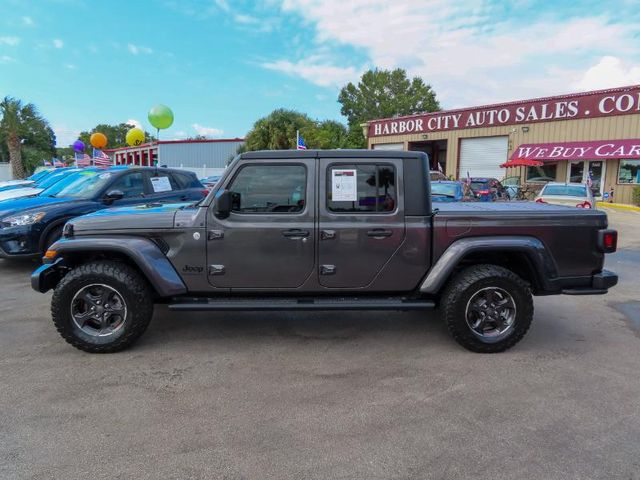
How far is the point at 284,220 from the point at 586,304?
429 cm

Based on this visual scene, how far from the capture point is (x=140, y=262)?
400 centimetres

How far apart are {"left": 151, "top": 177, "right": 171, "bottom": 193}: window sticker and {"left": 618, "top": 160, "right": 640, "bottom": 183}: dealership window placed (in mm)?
23040

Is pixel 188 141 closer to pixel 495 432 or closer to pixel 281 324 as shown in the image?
pixel 281 324

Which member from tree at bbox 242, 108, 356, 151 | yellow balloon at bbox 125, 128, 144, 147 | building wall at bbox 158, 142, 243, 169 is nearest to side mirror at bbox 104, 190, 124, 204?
yellow balloon at bbox 125, 128, 144, 147

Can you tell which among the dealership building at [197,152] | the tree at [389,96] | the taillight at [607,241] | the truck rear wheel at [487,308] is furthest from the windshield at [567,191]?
the tree at [389,96]

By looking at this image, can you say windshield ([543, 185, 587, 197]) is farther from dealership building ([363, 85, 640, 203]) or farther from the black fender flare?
the black fender flare

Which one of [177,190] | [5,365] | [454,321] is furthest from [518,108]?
[5,365]

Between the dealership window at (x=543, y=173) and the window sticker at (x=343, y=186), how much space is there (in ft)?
81.5

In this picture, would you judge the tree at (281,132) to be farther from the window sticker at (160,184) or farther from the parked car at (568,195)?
the window sticker at (160,184)

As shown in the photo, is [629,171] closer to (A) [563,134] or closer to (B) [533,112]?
(A) [563,134]

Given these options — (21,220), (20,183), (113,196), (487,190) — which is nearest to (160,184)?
(113,196)

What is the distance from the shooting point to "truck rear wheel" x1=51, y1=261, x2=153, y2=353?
4.05 meters

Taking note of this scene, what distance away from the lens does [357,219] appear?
4121mm

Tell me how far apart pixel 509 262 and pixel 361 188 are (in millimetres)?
1648
